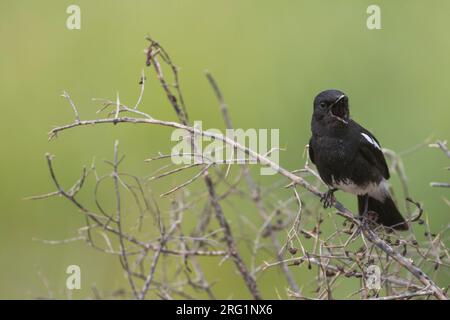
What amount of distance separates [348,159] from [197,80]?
15.5ft

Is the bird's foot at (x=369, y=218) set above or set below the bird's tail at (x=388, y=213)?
above

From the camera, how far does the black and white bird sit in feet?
18.1

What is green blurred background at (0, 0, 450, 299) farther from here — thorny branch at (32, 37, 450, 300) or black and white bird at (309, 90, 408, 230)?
thorny branch at (32, 37, 450, 300)

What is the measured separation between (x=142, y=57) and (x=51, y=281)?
3.23m

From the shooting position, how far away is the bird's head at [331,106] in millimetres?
5230

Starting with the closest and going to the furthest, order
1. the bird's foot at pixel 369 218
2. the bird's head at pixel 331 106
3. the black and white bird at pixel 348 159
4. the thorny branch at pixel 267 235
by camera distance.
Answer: the thorny branch at pixel 267 235
the bird's foot at pixel 369 218
the bird's head at pixel 331 106
the black and white bird at pixel 348 159

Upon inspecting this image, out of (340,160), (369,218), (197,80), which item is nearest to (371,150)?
(340,160)

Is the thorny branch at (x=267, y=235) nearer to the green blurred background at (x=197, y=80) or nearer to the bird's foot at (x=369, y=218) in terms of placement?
the bird's foot at (x=369, y=218)

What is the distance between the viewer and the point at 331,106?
5332 mm
